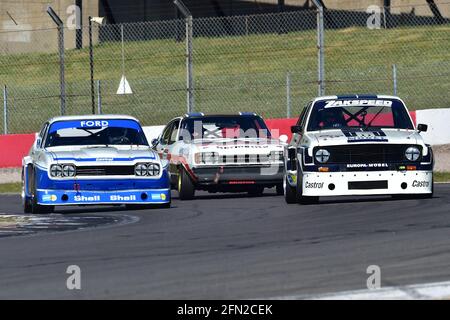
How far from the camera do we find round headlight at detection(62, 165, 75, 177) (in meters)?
18.0

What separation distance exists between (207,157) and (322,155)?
3158mm

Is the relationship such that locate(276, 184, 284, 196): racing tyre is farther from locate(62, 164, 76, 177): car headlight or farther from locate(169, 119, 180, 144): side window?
locate(62, 164, 76, 177): car headlight

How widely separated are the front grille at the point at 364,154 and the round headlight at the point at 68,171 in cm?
317

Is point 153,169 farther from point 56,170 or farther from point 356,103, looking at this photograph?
point 356,103

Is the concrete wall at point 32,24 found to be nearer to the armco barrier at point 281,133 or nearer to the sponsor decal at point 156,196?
the armco barrier at point 281,133

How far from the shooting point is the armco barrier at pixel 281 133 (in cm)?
2717

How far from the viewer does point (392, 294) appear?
9.05 meters

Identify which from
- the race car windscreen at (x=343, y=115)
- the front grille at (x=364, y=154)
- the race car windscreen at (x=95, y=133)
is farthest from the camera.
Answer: the race car windscreen at (x=95, y=133)

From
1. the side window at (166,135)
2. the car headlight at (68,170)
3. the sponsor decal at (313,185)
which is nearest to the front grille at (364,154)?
the sponsor decal at (313,185)

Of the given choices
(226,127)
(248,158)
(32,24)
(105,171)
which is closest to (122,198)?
(105,171)

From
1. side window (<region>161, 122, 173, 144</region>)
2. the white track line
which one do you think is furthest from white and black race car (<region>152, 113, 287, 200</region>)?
the white track line

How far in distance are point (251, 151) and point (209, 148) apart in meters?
0.64
